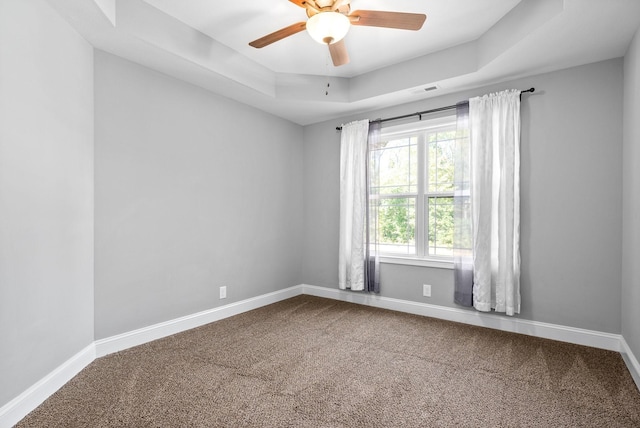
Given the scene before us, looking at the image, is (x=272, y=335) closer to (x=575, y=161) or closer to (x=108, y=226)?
(x=108, y=226)

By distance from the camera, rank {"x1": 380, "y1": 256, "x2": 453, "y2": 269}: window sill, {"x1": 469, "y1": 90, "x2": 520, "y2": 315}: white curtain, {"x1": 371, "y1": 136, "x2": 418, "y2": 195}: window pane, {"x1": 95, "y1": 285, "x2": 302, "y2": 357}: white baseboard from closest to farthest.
A: {"x1": 95, "y1": 285, "x2": 302, "y2": 357}: white baseboard
{"x1": 469, "y1": 90, "x2": 520, "y2": 315}: white curtain
{"x1": 380, "y1": 256, "x2": 453, "y2": 269}: window sill
{"x1": 371, "y1": 136, "x2": 418, "y2": 195}: window pane

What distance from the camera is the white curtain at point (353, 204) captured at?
4035 mm

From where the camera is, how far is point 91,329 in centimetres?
247

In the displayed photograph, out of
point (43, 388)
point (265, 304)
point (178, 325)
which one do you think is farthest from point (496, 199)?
point (43, 388)

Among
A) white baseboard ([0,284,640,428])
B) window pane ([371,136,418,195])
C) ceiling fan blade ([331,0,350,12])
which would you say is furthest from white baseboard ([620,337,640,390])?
ceiling fan blade ([331,0,350,12])

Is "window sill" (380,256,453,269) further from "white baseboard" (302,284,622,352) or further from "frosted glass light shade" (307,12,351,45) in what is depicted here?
"frosted glass light shade" (307,12,351,45)

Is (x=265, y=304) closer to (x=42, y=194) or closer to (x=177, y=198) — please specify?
(x=177, y=198)

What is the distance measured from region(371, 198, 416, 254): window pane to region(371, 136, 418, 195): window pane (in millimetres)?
139

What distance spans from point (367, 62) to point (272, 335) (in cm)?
295

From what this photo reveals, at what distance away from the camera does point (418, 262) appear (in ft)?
12.3

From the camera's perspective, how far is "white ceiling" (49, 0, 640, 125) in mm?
2270

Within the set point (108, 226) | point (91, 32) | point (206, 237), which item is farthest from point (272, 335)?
point (91, 32)

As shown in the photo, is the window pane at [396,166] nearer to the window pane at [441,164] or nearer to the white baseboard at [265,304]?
the window pane at [441,164]

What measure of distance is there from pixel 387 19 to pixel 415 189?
6.84ft
